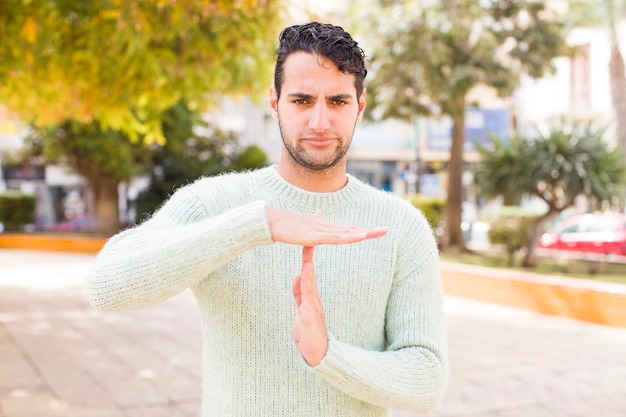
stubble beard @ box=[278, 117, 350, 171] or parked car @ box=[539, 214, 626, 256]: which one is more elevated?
stubble beard @ box=[278, 117, 350, 171]

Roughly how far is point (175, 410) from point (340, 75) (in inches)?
161

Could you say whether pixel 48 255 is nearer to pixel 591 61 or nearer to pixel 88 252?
pixel 88 252

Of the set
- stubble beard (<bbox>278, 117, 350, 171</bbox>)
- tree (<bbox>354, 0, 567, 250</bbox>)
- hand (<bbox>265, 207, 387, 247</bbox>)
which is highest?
tree (<bbox>354, 0, 567, 250</bbox>)

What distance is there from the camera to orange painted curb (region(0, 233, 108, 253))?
19511mm

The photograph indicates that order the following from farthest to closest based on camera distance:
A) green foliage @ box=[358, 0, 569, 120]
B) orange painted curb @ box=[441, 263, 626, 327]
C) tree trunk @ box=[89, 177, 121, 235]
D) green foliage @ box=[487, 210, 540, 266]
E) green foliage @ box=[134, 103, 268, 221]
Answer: green foliage @ box=[134, 103, 268, 221], tree trunk @ box=[89, 177, 121, 235], green foliage @ box=[358, 0, 569, 120], green foliage @ box=[487, 210, 540, 266], orange painted curb @ box=[441, 263, 626, 327]

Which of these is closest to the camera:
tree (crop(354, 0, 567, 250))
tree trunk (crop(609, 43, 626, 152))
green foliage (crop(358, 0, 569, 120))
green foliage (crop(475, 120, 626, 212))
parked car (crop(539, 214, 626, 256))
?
green foliage (crop(475, 120, 626, 212))

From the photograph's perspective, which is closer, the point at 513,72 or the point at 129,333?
the point at 129,333

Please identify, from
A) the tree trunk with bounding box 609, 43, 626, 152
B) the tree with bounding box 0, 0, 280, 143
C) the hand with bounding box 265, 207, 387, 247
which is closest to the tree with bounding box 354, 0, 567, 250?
the tree trunk with bounding box 609, 43, 626, 152

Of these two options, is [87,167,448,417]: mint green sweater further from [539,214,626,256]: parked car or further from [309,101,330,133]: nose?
[539,214,626,256]: parked car

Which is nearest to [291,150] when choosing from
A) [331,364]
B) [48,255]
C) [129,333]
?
[331,364]

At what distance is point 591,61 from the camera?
31.9m

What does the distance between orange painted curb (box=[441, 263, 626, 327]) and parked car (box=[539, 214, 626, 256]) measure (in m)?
5.65

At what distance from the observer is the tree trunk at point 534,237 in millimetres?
13672

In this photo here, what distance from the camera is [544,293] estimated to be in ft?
32.8
